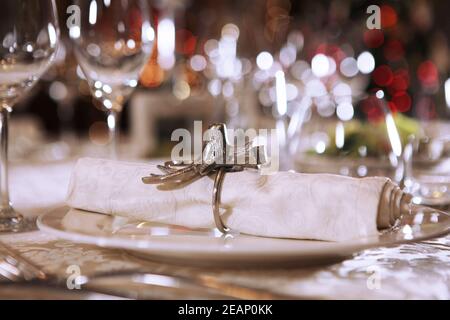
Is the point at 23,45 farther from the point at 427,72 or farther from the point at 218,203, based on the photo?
the point at 427,72

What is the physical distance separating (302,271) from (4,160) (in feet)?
1.13

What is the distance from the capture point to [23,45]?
62 cm

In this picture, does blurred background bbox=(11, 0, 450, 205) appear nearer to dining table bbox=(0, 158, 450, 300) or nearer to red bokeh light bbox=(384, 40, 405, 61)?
red bokeh light bbox=(384, 40, 405, 61)

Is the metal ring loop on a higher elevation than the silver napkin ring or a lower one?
lower

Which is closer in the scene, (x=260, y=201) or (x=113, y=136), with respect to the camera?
(x=260, y=201)

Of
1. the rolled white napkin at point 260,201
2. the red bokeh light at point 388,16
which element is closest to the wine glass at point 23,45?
the rolled white napkin at point 260,201

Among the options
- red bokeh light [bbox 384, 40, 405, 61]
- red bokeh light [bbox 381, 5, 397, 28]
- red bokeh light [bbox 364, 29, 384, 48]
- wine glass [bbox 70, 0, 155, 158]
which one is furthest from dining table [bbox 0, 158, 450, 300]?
red bokeh light [bbox 381, 5, 397, 28]

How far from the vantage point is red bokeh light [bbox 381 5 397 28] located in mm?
4043

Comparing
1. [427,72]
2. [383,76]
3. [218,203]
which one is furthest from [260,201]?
[427,72]

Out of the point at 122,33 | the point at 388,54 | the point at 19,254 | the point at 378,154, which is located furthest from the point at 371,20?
the point at 388,54

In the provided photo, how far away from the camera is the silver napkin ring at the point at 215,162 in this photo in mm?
510

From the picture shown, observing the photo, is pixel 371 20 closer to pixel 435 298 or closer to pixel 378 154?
pixel 378 154

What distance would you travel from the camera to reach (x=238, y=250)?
415 millimetres
